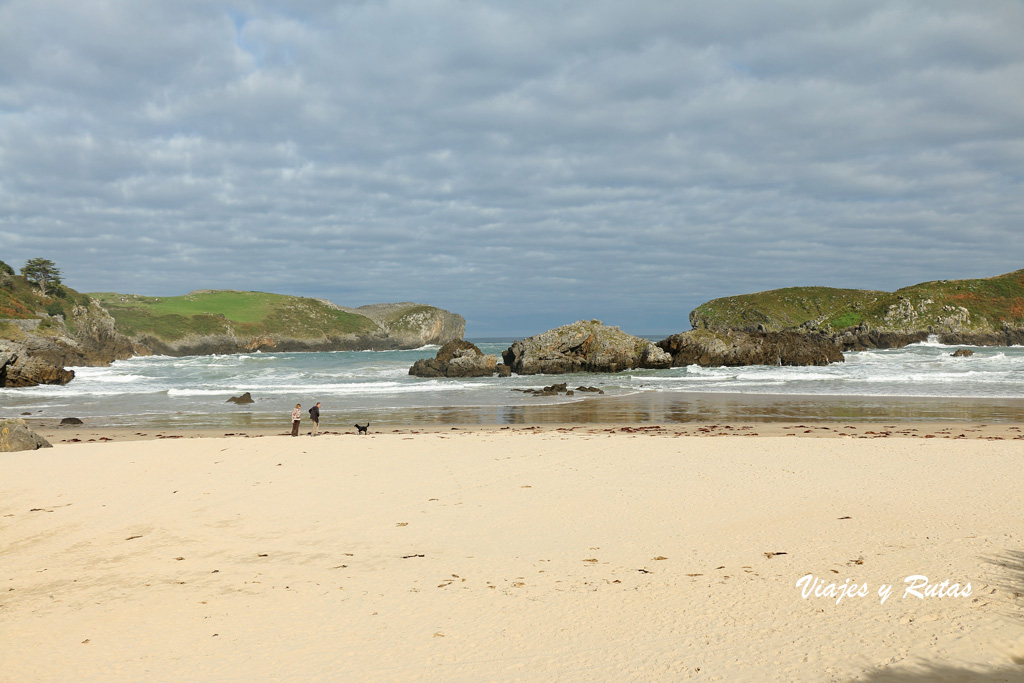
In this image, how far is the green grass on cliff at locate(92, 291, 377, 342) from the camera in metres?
114

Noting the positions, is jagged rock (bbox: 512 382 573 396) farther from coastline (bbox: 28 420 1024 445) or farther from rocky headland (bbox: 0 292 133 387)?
rocky headland (bbox: 0 292 133 387)

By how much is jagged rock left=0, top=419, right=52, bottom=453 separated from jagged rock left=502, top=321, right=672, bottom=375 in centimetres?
3695

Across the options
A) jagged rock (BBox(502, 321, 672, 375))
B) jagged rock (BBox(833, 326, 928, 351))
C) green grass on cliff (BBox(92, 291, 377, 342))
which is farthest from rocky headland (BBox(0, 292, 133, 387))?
jagged rock (BBox(833, 326, 928, 351))

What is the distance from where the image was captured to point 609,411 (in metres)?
25.0

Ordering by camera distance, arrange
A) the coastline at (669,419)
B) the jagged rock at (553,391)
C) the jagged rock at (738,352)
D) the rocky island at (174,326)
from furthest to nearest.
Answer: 1. the jagged rock at (738,352)
2. the rocky island at (174,326)
3. the jagged rock at (553,391)
4. the coastline at (669,419)

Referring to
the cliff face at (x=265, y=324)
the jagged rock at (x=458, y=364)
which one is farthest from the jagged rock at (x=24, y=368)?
the cliff face at (x=265, y=324)

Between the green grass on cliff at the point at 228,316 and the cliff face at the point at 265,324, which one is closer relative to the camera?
the cliff face at the point at 265,324

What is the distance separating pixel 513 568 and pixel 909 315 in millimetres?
105485

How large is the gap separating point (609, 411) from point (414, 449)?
12.7 m

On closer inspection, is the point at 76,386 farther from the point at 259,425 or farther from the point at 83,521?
the point at 83,521

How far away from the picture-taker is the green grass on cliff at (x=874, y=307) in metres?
93.4

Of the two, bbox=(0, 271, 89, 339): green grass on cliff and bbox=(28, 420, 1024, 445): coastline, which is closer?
bbox=(28, 420, 1024, 445): coastline

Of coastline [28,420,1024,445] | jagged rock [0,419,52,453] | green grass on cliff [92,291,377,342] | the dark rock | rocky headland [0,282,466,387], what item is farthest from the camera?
green grass on cliff [92,291,377,342]

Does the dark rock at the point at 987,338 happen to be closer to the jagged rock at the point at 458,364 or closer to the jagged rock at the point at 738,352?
the jagged rock at the point at 738,352
